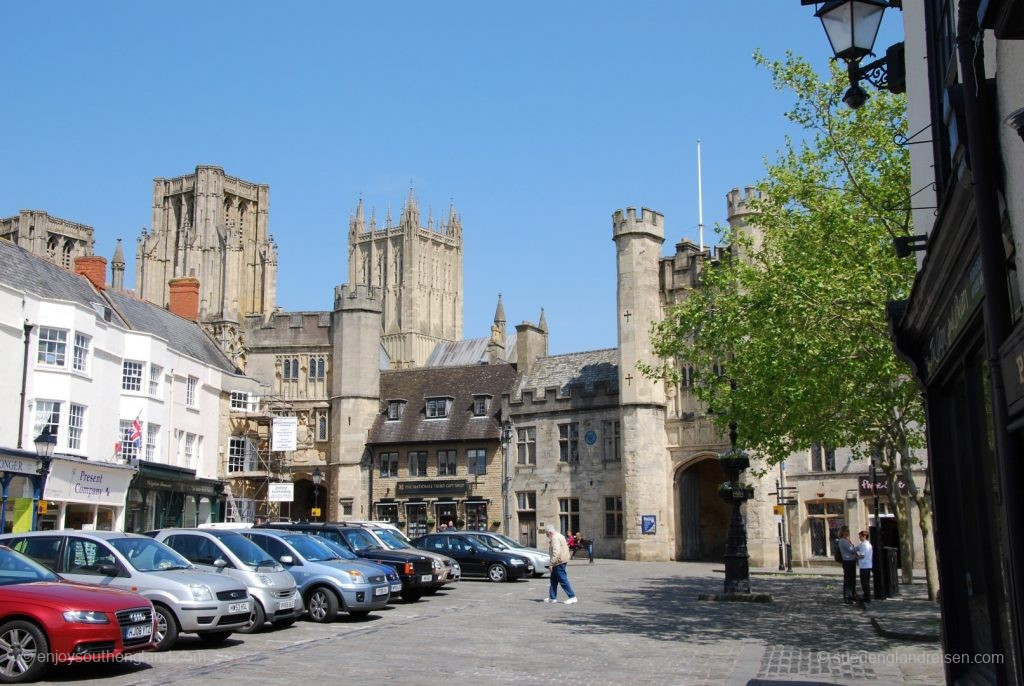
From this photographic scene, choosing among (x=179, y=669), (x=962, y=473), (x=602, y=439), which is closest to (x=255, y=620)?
(x=179, y=669)

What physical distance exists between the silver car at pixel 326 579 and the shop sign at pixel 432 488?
31.2 m

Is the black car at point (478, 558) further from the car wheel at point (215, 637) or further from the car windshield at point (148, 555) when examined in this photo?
the car windshield at point (148, 555)

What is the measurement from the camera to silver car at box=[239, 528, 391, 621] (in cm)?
1847

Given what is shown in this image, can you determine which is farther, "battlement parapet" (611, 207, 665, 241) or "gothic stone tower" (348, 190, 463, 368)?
"gothic stone tower" (348, 190, 463, 368)

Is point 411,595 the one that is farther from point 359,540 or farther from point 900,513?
point 900,513

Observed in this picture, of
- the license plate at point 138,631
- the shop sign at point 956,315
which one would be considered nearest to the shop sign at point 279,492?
the license plate at point 138,631

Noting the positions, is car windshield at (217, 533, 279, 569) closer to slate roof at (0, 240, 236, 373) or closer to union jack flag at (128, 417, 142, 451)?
slate roof at (0, 240, 236, 373)

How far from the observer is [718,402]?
2652cm

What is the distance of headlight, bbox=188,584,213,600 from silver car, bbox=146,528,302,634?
171cm

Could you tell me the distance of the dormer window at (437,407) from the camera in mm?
52844

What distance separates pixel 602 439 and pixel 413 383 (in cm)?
1233

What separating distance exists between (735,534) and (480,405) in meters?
29.3

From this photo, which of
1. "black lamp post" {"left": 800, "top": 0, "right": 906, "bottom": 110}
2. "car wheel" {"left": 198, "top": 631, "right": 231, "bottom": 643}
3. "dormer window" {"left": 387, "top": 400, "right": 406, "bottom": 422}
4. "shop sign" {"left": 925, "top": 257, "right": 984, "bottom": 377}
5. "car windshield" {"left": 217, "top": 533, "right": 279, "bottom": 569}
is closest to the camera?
"shop sign" {"left": 925, "top": 257, "right": 984, "bottom": 377}

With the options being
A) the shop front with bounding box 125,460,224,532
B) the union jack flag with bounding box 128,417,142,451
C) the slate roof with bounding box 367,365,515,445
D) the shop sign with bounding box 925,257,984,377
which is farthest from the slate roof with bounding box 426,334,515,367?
the shop sign with bounding box 925,257,984,377
